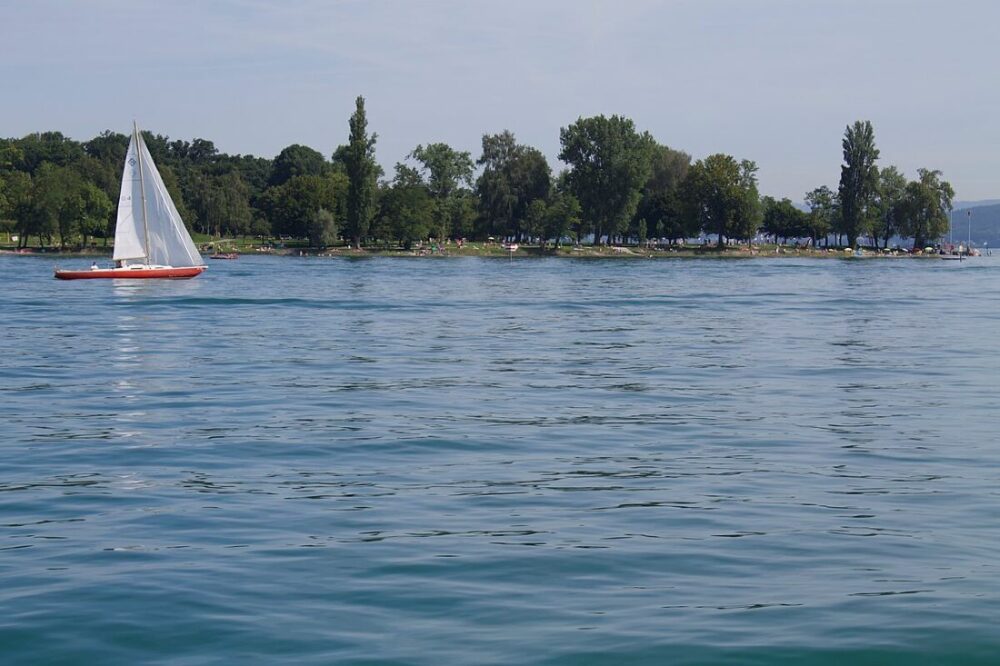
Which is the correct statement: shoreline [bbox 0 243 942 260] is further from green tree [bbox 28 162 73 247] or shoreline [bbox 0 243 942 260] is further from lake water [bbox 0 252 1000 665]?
lake water [bbox 0 252 1000 665]

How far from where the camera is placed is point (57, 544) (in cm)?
1049

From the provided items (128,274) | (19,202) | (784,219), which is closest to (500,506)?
(128,274)

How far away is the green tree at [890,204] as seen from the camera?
6476 inches

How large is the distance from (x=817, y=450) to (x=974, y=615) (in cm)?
699

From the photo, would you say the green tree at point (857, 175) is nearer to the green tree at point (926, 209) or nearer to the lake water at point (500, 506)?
the green tree at point (926, 209)

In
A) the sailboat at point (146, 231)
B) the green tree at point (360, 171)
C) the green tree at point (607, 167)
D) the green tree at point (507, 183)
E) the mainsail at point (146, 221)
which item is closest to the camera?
the sailboat at point (146, 231)

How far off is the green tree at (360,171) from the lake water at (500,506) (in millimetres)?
104238

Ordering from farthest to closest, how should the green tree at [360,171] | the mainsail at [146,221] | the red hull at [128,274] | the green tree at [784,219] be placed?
1. the green tree at [784,219]
2. the green tree at [360,171]
3. the mainsail at [146,221]
4. the red hull at [128,274]

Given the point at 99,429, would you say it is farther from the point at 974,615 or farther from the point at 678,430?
the point at 974,615

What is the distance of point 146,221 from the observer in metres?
70.8

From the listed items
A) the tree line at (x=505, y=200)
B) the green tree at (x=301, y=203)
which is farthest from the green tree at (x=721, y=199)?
the green tree at (x=301, y=203)

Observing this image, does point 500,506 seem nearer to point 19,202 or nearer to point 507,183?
point 19,202

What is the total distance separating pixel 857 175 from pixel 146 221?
10044cm

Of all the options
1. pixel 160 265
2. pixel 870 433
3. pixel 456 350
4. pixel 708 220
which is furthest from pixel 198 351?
pixel 708 220
